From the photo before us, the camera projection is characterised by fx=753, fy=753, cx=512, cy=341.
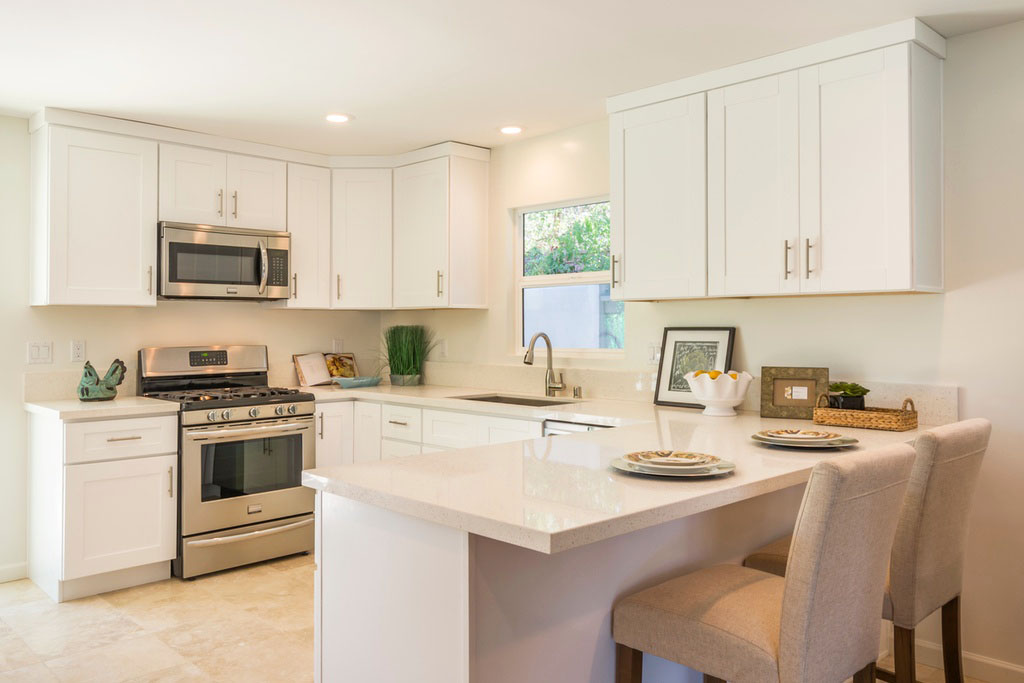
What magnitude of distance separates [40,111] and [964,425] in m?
4.11

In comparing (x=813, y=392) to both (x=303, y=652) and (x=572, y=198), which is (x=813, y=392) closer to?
(x=572, y=198)

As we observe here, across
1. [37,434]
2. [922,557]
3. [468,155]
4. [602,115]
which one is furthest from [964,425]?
[37,434]

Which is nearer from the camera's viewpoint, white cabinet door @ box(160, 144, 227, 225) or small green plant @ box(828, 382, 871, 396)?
small green plant @ box(828, 382, 871, 396)

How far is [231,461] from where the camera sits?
3.89 meters

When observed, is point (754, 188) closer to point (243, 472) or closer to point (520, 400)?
point (520, 400)

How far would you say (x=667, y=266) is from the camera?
3252 mm

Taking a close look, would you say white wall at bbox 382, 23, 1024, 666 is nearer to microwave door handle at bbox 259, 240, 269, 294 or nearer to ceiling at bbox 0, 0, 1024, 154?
ceiling at bbox 0, 0, 1024, 154

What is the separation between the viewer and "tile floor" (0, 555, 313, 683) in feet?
9.03

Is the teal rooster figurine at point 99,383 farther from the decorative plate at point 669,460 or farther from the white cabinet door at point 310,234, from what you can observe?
the decorative plate at point 669,460

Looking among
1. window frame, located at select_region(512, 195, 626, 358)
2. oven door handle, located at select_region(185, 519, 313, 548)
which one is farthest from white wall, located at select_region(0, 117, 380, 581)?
window frame, located at select_region(512, 195, 626, 358)

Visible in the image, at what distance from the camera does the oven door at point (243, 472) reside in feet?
12.3

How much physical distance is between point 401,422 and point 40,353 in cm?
188

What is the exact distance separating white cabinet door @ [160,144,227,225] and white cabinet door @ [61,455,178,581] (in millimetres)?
1293

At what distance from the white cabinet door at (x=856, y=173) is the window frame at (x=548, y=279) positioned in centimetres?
126
